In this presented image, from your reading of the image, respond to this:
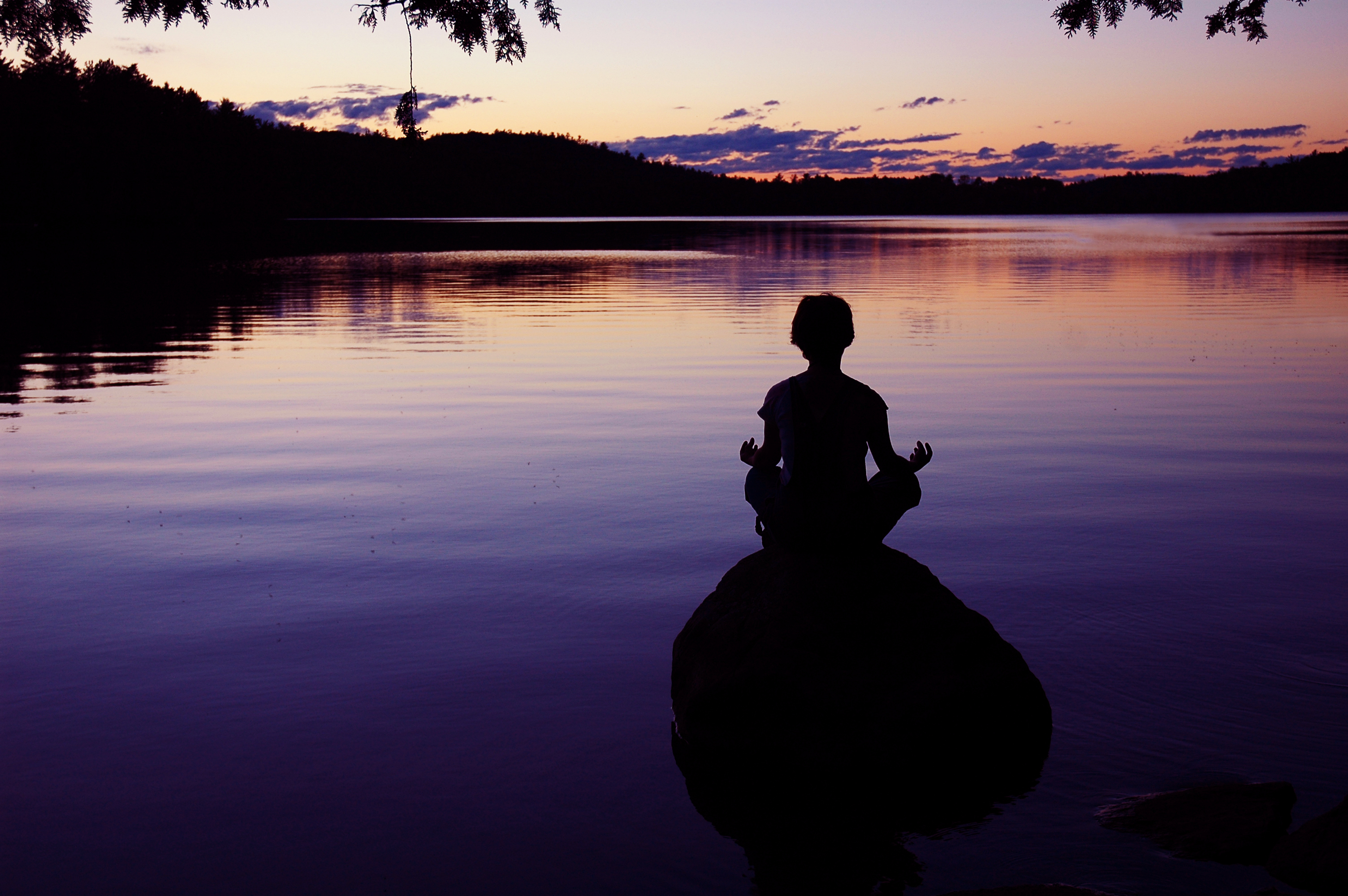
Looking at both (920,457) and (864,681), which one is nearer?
(864,681)

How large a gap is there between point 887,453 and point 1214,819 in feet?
7.12

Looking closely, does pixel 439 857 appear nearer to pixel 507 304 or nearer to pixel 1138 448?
pixel 1138 448

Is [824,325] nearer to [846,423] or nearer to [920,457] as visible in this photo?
[846,423]

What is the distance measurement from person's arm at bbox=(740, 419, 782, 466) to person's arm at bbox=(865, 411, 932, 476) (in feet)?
1.51

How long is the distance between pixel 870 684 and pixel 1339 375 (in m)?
15.9

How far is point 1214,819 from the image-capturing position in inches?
189

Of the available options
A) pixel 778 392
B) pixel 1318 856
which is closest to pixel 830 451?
pixel 778 392

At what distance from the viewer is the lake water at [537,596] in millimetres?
4828

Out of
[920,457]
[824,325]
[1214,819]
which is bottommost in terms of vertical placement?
[1214,819]

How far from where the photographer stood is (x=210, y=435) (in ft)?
44.7

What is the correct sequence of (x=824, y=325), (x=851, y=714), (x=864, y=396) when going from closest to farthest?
(x=851, y=714) < (x=824, y=325) < (x=864, y=396)

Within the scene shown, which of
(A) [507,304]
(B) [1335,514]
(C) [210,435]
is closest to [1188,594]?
(B) [1335,514]

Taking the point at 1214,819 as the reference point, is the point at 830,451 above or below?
above

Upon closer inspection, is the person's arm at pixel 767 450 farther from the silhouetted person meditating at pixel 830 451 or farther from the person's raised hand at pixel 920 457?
the person's raised hand at pixel 920 457
